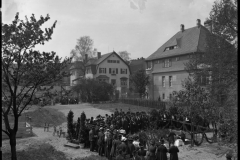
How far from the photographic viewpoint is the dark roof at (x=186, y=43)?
3516 centimetres

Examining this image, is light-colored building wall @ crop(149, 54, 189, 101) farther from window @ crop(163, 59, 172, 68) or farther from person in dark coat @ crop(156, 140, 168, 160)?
person in dark coat @ crop(156, 140, 168, 160)

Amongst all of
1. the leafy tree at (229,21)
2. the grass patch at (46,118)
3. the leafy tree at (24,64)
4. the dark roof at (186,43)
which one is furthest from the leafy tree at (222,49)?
the grass patch at (46,118)

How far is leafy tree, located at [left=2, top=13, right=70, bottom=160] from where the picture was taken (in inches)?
306

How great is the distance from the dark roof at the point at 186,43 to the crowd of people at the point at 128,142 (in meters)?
19.9

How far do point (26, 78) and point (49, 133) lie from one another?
1213 centimetres

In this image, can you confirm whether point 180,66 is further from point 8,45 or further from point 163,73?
point 8,45

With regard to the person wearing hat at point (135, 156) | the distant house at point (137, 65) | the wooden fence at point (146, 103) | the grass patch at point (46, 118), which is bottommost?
the grass patch at point (46, 118)

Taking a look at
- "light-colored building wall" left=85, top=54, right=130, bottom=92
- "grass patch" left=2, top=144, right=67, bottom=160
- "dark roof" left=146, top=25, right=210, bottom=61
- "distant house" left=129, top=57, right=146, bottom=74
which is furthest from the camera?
"distant house" left=129, top=57, right=146, bottom=74

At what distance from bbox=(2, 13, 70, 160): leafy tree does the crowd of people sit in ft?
13.4

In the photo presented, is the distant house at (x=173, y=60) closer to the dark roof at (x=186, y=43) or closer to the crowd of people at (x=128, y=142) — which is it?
the dark roof at (x=186, y=43)

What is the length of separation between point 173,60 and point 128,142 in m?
29.4

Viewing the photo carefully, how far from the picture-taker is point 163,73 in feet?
134

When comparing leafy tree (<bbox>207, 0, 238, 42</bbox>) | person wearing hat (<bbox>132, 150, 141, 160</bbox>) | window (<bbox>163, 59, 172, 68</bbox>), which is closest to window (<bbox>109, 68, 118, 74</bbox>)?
window (<bbox>163, 59, 172, 68</bbox>)

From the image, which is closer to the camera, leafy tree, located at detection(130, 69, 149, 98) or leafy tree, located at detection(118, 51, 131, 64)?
leafy tree, located at detection(130, 69, 149, 98)
